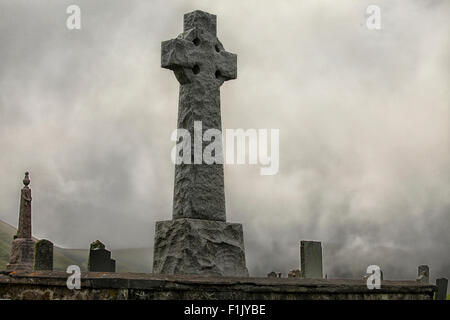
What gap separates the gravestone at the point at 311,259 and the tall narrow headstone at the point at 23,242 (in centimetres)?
842

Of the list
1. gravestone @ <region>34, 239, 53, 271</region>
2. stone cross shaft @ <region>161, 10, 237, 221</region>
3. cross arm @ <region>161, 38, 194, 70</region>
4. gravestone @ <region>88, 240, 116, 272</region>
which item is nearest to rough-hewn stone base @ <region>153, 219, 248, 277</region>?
stone cross shaft @ <region>161, 10, 237, 221</region>

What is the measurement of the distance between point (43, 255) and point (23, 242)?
10.1 feet

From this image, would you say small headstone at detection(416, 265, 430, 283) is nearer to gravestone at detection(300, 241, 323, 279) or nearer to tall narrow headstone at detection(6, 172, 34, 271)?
gravestone at detection(300, 241, 323, 279)

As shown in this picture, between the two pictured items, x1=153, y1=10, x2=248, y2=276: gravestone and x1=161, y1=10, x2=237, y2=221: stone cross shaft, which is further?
x1=161, y1=10, x2=237, y2=221: stone cross shaft

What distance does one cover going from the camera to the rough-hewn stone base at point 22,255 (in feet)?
60.5

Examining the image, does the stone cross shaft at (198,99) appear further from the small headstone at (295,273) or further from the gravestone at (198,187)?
the small headstone at (295,273)

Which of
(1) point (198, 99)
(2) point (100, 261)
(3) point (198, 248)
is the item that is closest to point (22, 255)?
(2) point (100, 261)

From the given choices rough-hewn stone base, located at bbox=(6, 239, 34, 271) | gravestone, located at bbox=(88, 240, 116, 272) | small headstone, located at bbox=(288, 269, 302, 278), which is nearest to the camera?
gravestone, located at bbox=(88, 240, 116, 272)

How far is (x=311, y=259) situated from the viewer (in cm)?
1355

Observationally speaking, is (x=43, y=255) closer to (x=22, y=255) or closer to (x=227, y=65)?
(x=22, y=255)

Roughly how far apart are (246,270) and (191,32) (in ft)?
10.9

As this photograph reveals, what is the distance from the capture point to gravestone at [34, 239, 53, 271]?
51.2 ft
